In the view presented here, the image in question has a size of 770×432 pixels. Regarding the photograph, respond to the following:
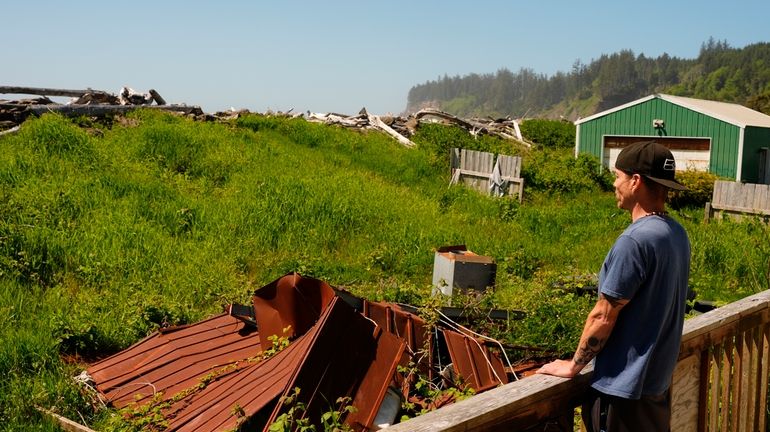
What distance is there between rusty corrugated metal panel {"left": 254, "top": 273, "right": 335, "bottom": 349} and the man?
7.34 ft

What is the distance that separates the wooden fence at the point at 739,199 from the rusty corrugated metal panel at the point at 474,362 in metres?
12.3

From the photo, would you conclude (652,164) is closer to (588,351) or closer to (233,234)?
(588,351)

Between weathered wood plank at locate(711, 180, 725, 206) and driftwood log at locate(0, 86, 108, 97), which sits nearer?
weathered wood plank at locate(711, 180, 725, 206)

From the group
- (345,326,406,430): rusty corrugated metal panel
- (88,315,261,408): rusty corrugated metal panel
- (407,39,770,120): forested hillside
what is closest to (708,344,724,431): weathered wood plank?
(345,326,406,430): rusty corrugated metal panel

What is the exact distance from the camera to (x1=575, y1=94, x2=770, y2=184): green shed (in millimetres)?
21656

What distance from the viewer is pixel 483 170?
729 inches

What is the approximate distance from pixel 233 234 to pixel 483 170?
8.48 m

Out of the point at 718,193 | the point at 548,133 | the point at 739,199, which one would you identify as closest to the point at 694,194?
the point at 718,193

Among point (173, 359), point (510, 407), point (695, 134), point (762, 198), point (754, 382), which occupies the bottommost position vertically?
point (173, 359)

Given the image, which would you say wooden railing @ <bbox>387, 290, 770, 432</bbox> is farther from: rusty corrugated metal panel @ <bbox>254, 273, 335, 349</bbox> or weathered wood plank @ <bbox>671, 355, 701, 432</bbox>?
rusty corrugated metal panel @ <bbox>254, 273, 335, 349</bbox>

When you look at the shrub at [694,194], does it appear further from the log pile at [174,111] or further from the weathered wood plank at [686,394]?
the weathered wood plank at [686,394]

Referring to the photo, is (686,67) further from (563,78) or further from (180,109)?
(180,109)

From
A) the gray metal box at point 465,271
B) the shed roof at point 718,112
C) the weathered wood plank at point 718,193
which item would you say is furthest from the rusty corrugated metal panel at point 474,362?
the shed roof at point 718,112

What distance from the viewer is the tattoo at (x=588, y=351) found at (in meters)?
2.95
